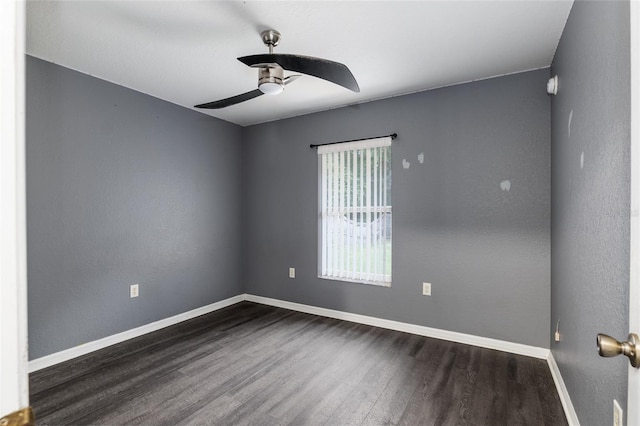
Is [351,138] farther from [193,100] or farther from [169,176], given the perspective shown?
[169,176]

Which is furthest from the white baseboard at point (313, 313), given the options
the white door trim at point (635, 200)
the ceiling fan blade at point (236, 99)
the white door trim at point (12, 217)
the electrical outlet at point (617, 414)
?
the white door trim at point (12, 217)

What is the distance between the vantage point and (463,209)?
9.05 ft

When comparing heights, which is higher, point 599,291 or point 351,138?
point 351,138

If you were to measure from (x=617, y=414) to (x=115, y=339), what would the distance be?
3.37 m

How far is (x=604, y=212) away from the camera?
122 centimetres

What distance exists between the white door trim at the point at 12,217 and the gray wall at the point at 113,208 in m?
2.41

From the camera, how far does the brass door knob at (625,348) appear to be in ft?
2.23

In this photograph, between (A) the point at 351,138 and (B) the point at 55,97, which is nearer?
(B) the point at 55,97

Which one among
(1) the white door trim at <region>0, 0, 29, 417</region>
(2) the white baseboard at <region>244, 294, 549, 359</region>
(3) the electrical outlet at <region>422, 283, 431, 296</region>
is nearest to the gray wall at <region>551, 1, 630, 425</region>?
(2) the white baseboard at <region>244, 294, 549, 359</region>

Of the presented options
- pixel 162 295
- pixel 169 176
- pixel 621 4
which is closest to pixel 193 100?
pixel 169 176

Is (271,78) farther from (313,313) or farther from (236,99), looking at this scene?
(313,313)

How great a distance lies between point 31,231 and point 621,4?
11.5 feet

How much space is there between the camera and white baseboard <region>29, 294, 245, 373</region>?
2.33 m

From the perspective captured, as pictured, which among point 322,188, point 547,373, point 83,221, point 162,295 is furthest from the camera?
point 322,188
